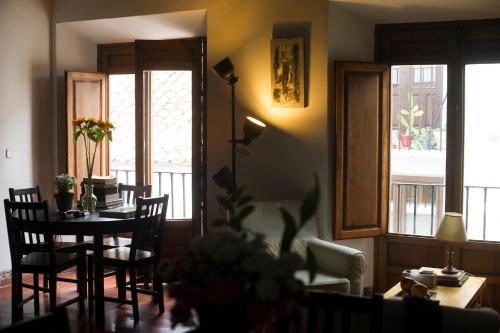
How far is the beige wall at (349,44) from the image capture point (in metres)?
4.80

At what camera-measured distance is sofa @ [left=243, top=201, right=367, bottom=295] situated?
159 inches

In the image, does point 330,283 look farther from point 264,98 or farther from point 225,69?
point 225,69

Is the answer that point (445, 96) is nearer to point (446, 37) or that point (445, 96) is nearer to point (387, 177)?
point (446, 37)

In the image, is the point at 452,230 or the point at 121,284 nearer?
the point at 452,230

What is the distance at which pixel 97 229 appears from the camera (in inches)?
165

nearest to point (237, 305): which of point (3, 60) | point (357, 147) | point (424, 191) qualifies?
point (357, 147)

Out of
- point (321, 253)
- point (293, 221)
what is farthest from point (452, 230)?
point (293, 221)

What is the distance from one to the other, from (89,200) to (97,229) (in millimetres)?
521

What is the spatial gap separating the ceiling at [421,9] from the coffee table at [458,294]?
6.93 ft

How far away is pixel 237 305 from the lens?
5.29 ft

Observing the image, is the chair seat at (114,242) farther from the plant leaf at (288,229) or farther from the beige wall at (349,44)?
the plant leaf at (288,229)

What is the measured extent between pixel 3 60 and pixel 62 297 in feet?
7.32

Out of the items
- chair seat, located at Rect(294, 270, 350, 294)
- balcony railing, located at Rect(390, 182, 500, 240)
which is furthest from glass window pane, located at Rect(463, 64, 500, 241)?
chair seat, located at Rect(294, 270, 350, 294)

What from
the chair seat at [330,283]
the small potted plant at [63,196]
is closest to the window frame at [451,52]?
the chair seat at [330,283]
